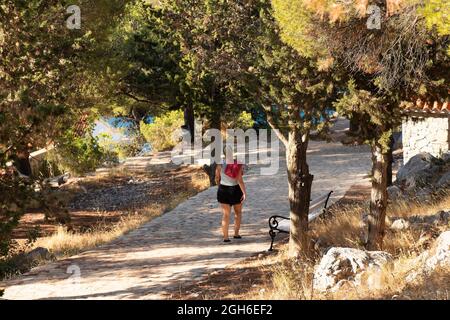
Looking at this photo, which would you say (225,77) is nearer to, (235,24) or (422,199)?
(235,24)

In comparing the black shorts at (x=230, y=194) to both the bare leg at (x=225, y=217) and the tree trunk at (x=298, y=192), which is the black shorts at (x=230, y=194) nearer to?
the bare leg at (x=225, y=217)

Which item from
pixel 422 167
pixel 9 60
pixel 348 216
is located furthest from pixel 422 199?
pixel 9 60

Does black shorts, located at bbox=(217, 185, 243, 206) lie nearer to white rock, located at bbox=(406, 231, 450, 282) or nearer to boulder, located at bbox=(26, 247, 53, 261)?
boulder, located at bbox=(26, 247, 53, 261)

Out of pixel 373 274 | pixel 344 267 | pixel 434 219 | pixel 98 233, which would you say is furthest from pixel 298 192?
pixel 98 233

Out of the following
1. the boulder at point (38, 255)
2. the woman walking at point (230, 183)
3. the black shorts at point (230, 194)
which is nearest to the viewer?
the woman walking at point (230, 183)

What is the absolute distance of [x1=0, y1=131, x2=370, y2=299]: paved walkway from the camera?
990 centimetres

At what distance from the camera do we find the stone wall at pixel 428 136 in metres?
18.0

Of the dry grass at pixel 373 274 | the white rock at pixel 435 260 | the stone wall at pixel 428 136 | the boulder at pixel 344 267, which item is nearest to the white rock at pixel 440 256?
the white rock at pixel 435 260

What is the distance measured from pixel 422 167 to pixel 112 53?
→ 976 centimetres

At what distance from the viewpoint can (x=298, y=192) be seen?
11.4 m

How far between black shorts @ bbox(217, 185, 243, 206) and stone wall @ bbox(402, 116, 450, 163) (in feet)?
23.1

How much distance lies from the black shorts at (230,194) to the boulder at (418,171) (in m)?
6.17

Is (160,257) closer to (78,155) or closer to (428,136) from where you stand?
(428,136)

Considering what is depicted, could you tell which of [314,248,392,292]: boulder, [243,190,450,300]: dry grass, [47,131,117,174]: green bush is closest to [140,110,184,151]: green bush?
[47,131,117,174]: green bush
